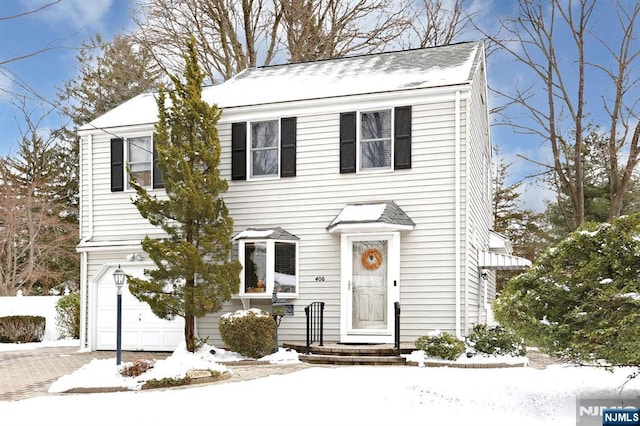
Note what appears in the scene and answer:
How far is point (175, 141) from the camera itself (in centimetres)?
1336

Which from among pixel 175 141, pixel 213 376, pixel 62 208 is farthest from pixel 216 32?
pixel 213 376

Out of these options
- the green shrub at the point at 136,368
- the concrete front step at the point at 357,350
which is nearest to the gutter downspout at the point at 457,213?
the concrete front step at the point at 357,350

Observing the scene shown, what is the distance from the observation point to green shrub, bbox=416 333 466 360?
11.6 metres

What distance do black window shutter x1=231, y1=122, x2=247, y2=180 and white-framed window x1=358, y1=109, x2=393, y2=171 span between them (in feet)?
8.46

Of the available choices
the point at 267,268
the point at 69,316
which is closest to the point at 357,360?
the point at 267,268

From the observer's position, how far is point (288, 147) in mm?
14109

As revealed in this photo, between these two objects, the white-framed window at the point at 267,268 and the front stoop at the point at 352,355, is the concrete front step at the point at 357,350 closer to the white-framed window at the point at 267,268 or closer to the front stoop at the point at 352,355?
the front stoop at the point at 352,355

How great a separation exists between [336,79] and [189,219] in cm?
479

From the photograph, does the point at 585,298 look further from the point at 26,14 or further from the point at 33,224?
the point at 33,224

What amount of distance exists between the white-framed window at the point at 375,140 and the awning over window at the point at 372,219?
2.72 feet

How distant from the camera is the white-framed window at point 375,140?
13.5 meters

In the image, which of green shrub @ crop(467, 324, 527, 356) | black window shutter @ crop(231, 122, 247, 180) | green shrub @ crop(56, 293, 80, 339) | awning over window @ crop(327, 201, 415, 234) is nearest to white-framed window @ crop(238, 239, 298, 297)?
awning over window @ crop(327, 201, 415, 234)

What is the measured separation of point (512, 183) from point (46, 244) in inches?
780

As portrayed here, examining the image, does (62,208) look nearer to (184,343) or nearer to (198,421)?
(184,343)
